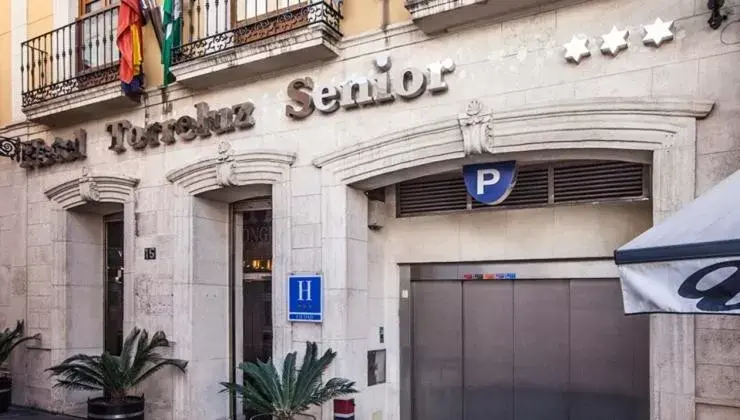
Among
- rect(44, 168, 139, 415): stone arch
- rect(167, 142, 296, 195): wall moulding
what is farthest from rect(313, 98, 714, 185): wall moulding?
rect(44, 168, 139, 415): stone arch

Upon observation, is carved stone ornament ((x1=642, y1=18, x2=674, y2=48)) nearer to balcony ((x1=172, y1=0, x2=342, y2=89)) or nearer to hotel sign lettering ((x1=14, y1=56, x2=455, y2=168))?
hotel sign lettering ((x1=14, y1=56, x2=455, y2=168))

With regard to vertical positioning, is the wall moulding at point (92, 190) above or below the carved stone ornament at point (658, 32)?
below

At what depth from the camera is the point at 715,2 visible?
524 cm

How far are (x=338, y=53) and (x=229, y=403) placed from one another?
5.20 metres

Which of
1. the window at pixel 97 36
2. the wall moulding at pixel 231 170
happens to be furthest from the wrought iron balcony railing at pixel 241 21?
the window at pixel 97 36

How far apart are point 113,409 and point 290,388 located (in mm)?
2811

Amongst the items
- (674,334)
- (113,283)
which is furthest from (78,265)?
(674,334)

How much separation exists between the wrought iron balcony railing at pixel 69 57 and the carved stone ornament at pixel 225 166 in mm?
2722

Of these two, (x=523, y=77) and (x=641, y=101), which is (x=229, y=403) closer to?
(x=523, y=77)

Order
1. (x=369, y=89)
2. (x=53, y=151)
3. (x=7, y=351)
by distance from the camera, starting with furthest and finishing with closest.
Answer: (x=53, y=151), (x=7, y=351), (x=369, y=89)

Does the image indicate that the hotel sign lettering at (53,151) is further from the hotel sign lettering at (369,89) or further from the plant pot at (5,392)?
the hotel sign lettering at (369,89)

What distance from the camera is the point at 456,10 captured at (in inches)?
252

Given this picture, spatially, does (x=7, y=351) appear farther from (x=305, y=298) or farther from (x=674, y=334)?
(x=674, y=334)

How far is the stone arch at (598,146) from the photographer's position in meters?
5.43
